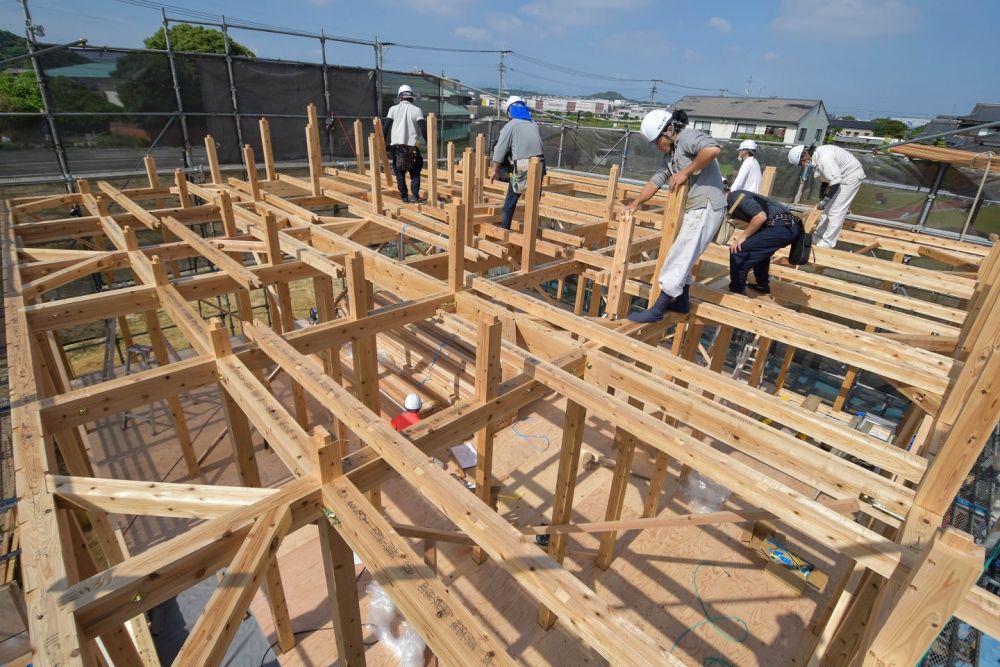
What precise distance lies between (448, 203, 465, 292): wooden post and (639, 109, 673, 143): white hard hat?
5.83ft

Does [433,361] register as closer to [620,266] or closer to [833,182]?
[620,266]

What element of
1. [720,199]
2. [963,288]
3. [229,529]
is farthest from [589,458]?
[229,529]

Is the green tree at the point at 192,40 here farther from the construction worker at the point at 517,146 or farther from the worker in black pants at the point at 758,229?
the worker in black pants at the point at 758,229

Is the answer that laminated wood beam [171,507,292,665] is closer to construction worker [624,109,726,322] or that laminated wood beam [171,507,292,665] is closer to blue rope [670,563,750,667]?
construction worker [624,109,726,322]

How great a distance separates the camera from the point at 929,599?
1557 mm

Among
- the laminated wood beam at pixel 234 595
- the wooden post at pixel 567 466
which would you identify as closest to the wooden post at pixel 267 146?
the wooden post at pixel 567 466

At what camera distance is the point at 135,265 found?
5.54 meters

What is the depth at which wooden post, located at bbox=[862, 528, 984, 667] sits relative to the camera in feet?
4.87

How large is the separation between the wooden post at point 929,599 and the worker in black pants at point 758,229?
154 inches

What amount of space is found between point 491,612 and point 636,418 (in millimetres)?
3235

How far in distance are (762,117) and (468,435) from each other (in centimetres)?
5199

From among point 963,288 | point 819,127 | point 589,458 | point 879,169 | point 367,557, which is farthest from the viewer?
point 819,127

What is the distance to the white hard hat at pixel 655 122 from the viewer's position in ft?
13.6

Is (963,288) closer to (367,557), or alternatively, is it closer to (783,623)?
(783,623)
